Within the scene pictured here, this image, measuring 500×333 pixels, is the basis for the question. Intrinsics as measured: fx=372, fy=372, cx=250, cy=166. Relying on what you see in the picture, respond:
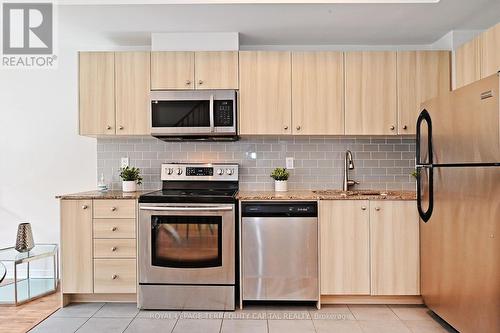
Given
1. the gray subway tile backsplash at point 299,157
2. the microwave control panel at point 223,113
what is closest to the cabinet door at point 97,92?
the gray subway tile backsplash at point 299,157

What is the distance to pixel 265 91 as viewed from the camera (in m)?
3.20

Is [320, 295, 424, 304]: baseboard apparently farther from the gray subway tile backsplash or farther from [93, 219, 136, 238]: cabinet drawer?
[93, 219, 136, 238]: cabinet drawer

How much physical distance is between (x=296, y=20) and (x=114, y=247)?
232cm

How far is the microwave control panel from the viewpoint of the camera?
10.3ft

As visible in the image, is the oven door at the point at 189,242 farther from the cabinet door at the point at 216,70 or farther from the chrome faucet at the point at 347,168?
the chrome faucet at the point at 347,168

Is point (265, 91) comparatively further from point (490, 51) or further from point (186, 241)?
point (490, 51)

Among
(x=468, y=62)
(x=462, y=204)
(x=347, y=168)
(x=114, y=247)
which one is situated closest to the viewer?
(x=462, y=204)

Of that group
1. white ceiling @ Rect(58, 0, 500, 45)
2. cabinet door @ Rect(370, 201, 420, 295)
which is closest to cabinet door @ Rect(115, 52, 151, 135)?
white ceiling @ Rect(58, 0, 500, 45)

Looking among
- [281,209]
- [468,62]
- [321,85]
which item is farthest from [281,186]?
[468,62]

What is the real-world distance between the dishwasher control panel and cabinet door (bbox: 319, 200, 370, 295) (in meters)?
0.10

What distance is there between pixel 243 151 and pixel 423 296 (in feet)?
6.37

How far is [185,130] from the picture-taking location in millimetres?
3162

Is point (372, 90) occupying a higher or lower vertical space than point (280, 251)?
higher

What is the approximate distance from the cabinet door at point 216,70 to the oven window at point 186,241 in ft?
3.76
